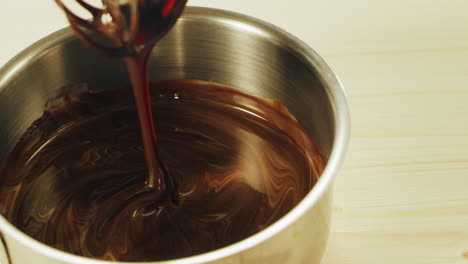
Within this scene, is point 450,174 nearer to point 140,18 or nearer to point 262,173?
point 262,173

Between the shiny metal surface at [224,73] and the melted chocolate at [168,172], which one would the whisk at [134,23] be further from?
the melted chocolate at [168,172]

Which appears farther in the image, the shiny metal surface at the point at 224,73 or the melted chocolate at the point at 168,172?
the melted chocolate at the point at 168,172

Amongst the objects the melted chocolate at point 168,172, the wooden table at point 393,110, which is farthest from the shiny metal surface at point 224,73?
the wooden table at point 393,110

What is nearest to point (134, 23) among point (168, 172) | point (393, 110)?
point (168, 172)

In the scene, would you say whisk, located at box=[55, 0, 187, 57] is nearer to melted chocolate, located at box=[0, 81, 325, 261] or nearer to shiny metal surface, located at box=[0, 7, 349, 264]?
shiny metal surface, located at box=[0, 7, 349, 264]

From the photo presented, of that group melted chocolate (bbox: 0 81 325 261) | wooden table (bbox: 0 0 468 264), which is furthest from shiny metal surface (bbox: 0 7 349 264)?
wooden table (bbox: 0 0 468 264)

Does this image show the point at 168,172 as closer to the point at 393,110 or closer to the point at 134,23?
the point at 134,23

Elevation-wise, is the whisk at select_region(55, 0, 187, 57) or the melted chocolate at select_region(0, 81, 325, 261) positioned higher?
the whisk at select_region(55, 0, 187, 57)
